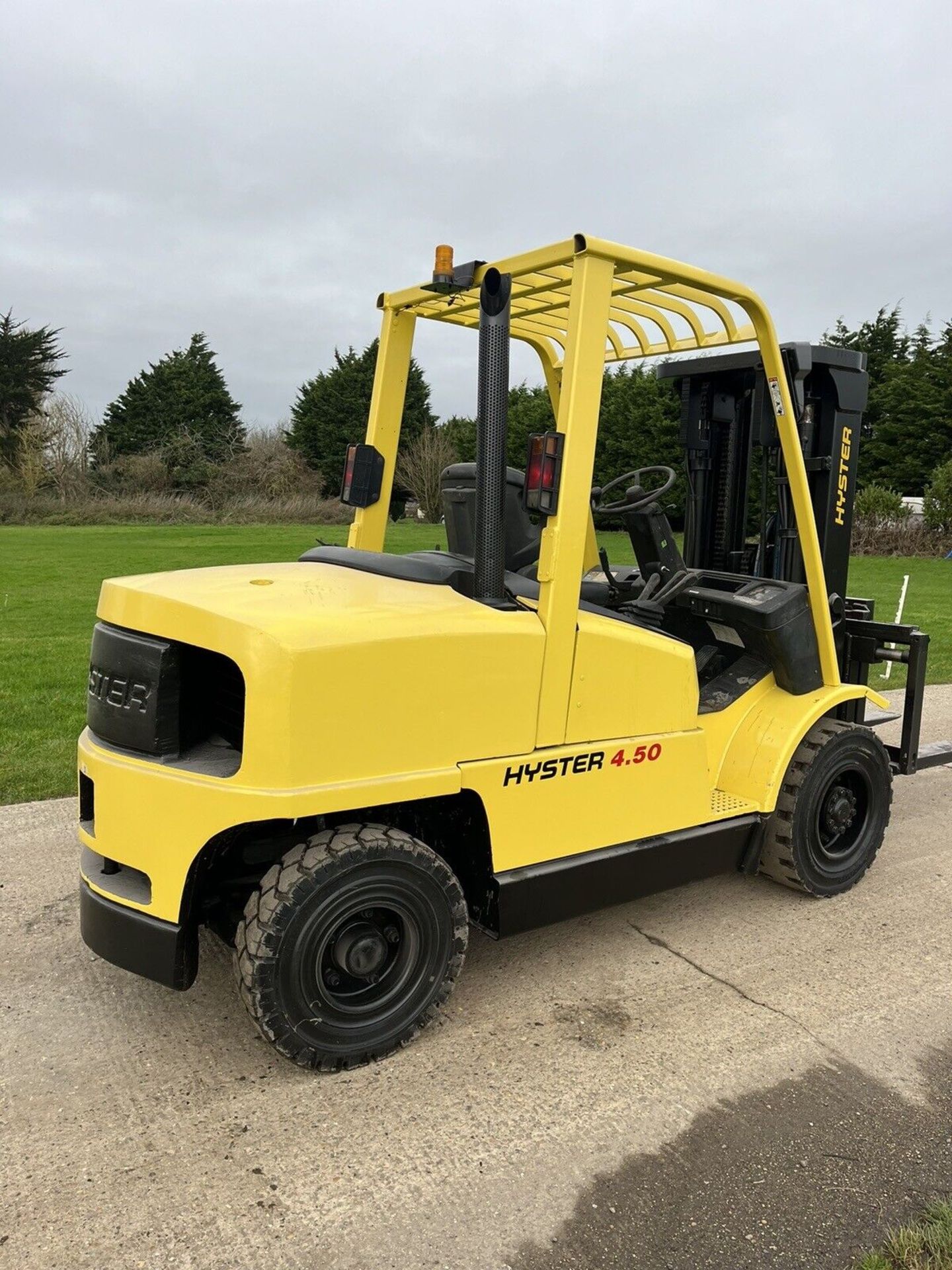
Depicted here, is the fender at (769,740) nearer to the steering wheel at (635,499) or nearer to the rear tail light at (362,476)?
the steering wheel at (635,499)

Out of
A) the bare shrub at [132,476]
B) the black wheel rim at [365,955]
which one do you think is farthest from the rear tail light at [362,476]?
the bare shrub at [132,476]

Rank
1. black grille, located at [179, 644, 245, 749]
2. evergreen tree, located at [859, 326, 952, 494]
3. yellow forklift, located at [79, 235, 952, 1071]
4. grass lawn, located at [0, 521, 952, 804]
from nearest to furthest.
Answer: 1. yellow forklift, located at [79, 235, 952, 1071]
2. black grille, located at [179, 644, 245, 749]
3. grass lawn, located at [0, 521, 952, 804]
4. evergreen tree, located at [859, 326, 952, 494]

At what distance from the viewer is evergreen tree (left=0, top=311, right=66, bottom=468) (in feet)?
147

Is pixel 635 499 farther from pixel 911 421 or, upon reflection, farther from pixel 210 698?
pixel 911 421

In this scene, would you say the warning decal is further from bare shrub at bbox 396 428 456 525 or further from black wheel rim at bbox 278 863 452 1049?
bare shrub at bbox 396 428 456 525

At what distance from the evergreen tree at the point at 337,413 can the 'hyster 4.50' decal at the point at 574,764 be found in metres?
41.3

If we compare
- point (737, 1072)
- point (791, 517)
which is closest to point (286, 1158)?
point (737, 1072)

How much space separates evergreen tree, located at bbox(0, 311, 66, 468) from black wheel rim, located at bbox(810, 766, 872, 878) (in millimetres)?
45973

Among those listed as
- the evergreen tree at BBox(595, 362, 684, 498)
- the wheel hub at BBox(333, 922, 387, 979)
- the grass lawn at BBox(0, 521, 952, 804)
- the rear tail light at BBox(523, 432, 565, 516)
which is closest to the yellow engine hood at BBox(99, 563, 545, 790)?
the rear tail light at BBox(523, 432, 565, 516)

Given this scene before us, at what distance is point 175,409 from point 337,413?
8904 mm

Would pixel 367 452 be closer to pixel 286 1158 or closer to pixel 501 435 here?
pixel 501 435

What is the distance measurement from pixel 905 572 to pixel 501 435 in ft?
68.0

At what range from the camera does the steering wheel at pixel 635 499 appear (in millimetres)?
3934

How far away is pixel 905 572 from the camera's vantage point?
70.9ft
